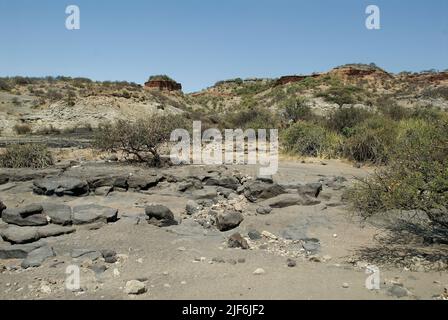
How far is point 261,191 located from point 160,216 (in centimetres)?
223

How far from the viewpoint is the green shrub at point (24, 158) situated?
12549mm

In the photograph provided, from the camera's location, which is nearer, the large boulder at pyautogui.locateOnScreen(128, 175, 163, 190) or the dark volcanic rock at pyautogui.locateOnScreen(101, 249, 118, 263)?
the dark volcanic rock at pyautogui.locateOnScreen(101, 249, 118, 263)

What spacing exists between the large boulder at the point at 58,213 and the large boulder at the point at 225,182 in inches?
137

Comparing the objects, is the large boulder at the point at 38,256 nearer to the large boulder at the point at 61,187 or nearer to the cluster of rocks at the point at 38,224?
the cluster of rocks at the point at 38,224

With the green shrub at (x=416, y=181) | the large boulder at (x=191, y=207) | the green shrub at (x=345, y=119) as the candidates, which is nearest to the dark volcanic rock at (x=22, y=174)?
the large boulder at (x=191, y=207)

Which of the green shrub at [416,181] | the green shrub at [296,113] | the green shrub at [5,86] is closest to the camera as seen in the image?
the green shrub at [416,181]

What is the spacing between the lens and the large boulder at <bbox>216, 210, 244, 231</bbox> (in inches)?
291

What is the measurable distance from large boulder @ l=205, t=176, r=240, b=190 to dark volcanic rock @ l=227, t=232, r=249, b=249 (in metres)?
3.36

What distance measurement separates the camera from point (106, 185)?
10.1 meters

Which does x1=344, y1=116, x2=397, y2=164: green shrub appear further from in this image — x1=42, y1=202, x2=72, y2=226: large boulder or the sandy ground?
x1=42, y1=202, x2=72, y2=226: large boulder

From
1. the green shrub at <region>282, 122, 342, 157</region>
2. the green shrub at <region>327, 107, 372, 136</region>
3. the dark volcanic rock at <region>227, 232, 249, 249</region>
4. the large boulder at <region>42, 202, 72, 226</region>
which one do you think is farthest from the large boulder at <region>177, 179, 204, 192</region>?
the green shrub at <region>327, 107, 372, 136</region>

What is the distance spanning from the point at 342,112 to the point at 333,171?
7645 millimetres
